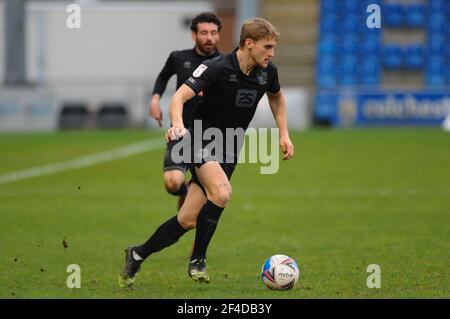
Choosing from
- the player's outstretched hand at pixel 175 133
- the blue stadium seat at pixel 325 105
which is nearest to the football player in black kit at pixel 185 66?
the player's outstretched hand at pixel 175 133

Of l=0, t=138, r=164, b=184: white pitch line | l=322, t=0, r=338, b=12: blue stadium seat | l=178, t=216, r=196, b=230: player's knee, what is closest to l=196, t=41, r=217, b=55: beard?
l=178, t=216, r=196, b=230: player's knee

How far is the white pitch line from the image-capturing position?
20172 mm

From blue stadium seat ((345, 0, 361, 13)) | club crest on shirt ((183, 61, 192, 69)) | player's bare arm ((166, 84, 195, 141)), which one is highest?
blue stadium seat ((345, 0, 361, 13))

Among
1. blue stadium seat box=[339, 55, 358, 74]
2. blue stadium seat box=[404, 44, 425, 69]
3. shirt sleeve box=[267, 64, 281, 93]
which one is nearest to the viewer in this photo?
shirt sleeve box=[267, 64, 281, 93]

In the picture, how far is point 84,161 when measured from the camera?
22.2 meters

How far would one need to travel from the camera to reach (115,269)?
10.0 m

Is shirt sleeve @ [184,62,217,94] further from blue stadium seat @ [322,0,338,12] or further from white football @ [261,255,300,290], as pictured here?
blue stadium seat @ [322,0,338,12]

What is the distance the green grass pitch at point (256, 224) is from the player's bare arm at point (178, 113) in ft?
4.20

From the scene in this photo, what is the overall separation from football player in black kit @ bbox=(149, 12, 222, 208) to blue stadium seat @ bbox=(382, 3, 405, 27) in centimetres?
2558

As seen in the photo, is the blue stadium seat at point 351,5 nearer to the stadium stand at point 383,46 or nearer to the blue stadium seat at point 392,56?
the stadium stand at point 383,46

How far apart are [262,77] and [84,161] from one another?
45.3ft

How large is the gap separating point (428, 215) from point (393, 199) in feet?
6.67

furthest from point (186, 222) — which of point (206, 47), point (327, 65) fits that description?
point (327, 65)
